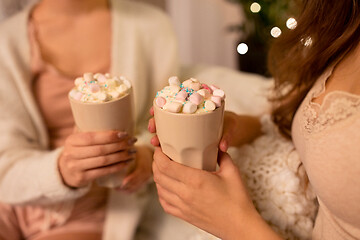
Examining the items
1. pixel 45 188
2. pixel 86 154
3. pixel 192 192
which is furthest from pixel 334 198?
pixel 45 188

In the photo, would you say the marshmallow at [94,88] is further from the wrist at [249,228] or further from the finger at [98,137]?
the wrist at [249,228]

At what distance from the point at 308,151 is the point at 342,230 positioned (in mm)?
136

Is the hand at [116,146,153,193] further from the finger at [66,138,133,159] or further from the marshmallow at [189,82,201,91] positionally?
the marshmallow at [189,82,201,91]

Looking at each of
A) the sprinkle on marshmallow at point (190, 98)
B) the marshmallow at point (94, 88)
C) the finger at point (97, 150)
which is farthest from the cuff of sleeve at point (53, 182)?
the sprinkle on marshmallow at point (190, 98)

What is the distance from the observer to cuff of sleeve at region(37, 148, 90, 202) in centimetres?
75

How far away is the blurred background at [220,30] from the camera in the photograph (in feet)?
5.28

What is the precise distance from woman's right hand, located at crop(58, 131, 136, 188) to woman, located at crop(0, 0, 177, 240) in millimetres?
76

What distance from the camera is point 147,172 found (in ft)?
2.75

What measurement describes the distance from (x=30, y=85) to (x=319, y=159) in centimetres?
78

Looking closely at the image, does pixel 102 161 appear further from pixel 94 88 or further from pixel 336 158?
pixel 336 158

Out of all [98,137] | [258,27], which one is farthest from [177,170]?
[258,27]

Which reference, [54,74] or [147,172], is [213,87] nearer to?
[147,172]

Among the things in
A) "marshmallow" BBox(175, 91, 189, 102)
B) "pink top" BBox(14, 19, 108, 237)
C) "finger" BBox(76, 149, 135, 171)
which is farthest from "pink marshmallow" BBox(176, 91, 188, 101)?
"pink top" BBox(14, 19, 108, 237)

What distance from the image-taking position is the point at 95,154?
0.64 metres
